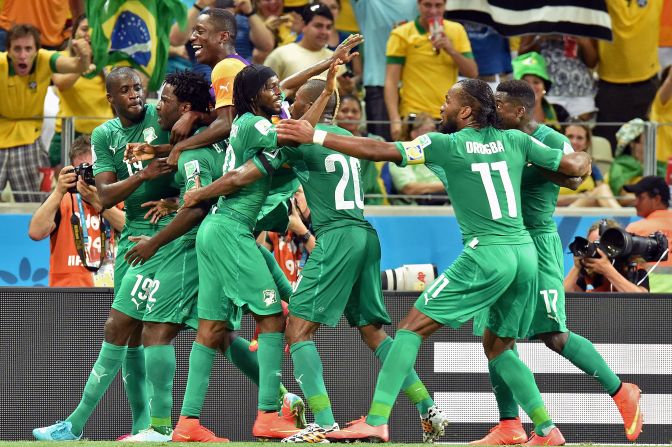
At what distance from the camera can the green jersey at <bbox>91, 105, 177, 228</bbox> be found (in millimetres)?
9383

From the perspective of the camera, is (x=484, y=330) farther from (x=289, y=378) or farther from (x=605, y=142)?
(x=605, y=142)

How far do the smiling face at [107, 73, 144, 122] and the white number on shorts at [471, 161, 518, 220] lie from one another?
232 centimetres

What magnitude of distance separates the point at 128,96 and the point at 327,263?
1781 mm

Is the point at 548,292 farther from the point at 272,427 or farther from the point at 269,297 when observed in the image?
the point at 272,427

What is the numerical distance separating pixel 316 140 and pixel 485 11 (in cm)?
606

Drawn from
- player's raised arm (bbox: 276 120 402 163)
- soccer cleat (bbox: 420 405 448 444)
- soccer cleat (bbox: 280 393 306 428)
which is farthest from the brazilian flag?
soccer cleat (bbox: 420 405 448 444)

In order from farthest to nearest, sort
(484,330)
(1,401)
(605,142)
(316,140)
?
1. (605,142)
2. (1,401)
3. (484,330)
4. (316,140)

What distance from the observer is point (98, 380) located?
367 inches

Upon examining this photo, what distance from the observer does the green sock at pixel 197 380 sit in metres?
8.67

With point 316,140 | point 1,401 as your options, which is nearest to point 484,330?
point 316,140

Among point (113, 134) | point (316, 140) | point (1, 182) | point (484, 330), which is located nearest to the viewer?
point (316, 140)

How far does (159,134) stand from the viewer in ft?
30.9

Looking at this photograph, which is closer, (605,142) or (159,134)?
(159,134)

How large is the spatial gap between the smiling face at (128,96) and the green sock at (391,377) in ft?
7.86
